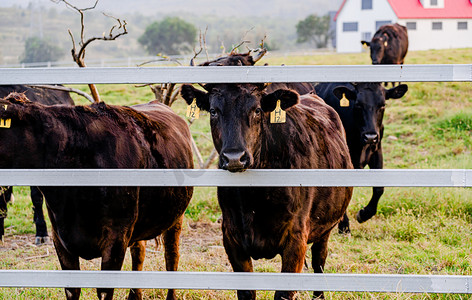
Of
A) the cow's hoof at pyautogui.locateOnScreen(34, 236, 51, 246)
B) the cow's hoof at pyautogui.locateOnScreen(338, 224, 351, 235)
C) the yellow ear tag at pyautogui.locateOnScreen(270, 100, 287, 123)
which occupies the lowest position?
the cow's hoof at pyautogui.locateOnScreen(34, 236, 51, 246)

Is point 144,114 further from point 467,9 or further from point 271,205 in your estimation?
point 467,9

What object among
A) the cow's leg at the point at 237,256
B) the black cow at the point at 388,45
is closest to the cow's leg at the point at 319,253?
the cow's leg at the point at 237,256

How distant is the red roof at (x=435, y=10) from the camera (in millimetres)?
51750

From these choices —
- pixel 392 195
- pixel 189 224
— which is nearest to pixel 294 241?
pixel 189 224

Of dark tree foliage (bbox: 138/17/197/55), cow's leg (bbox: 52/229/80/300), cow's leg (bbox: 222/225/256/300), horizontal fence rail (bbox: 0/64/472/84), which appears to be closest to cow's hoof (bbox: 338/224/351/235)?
cow's leg (bbox: 222/225/256/300)

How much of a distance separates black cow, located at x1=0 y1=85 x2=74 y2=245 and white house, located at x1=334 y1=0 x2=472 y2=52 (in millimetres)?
47832

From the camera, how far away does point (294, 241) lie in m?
3.90

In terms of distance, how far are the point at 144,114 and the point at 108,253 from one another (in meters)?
1.40

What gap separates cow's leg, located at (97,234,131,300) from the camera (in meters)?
3.91

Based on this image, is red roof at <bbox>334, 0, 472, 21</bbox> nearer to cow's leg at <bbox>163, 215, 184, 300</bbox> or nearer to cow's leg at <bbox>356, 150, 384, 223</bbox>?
cow's leg at <bbox>356, 150, 384, 223</bbox>

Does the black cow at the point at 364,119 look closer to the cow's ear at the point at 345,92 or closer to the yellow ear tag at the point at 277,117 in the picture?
the cow's ear at the point at 345,92

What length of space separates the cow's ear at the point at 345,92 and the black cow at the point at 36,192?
13.3ft

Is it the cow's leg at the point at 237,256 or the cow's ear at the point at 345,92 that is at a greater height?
the cow's ear at the point at 345,92

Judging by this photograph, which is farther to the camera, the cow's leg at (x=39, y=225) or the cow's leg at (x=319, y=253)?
the cow's leg at (x=39, y=225)
